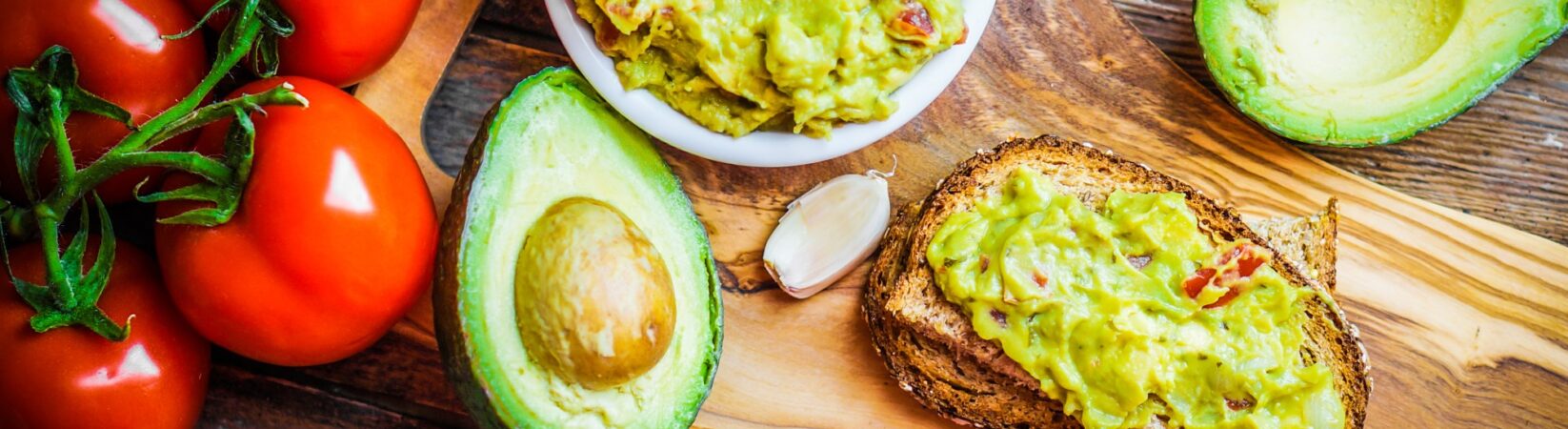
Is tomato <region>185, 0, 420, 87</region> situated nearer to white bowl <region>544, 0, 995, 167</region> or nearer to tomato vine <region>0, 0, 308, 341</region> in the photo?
tomato vine <region>0, 0, 308, 341</region>

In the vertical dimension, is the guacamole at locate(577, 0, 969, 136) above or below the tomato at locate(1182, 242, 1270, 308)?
above

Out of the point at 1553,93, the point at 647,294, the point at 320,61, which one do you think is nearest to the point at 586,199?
the point at 647,294

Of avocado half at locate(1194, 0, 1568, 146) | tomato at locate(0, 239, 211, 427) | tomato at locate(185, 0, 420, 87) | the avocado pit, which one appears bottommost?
tomato at locate(0, 239, 211, 427)

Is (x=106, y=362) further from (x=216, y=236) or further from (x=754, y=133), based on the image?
(x=754, y=133)

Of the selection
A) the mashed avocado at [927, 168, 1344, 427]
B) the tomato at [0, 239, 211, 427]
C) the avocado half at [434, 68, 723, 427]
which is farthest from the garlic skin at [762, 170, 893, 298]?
the tomato at [0, 239, 211, 427]

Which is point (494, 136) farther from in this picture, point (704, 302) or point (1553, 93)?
point (1553, 93)

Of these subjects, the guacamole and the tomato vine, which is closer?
the tomato vine
